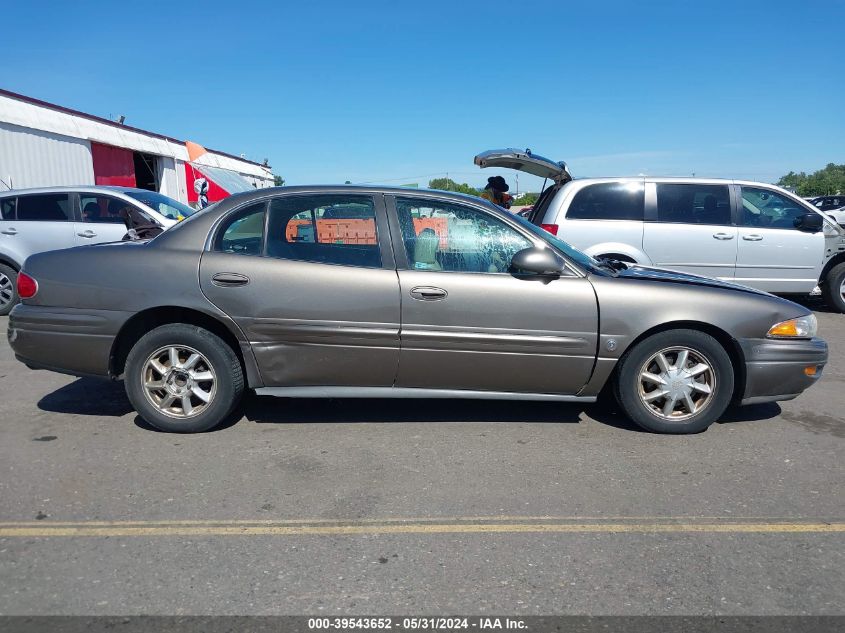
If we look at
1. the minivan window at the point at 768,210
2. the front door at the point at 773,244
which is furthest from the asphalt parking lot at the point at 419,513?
the minivan window at the point at 768,210

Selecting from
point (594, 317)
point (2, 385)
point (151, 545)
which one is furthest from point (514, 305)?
point (2, 385)

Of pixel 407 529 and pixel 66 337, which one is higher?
pixel 66 337

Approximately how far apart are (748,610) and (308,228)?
3.25 meters

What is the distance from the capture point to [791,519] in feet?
10.9

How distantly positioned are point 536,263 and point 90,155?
21616mm

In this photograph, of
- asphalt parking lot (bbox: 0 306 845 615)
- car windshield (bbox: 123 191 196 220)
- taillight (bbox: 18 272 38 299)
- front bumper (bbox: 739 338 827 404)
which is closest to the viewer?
asphalt parking lot (bbox: 0 306 845 615)

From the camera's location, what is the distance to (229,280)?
4.31 meters

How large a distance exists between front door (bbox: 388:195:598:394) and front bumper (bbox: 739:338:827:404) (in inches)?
41.7

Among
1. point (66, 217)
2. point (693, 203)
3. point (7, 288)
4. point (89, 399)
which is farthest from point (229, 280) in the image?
point (7, 288)

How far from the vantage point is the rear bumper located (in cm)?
437

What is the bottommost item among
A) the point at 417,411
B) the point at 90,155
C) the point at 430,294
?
the point at 417,411

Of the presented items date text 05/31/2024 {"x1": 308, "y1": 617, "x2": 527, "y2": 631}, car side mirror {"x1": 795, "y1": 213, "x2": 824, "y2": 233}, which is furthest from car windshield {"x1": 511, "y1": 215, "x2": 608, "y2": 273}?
car side mirror {"x1": 795, "y1": 213, "x2": 824, "y2": 233}

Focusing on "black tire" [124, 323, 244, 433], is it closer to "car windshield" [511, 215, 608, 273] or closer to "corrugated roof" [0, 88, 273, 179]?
"car windshield" [511, 215, 608, 273]

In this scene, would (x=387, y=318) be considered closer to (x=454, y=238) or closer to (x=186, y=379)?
(x=454, y=238)
